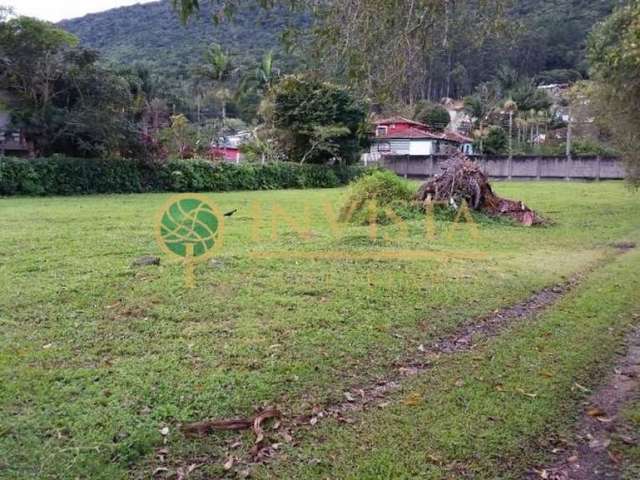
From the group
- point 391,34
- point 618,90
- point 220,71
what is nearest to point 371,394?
point 391,34

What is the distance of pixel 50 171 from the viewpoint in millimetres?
19672

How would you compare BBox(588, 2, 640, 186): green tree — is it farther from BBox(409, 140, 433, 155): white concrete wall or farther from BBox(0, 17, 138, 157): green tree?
BBox(409, 140, 433, 155): white concrete wall

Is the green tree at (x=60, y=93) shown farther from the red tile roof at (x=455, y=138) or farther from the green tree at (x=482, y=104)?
the green tree at (x=482, y=104)

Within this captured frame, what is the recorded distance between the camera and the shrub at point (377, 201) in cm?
1196

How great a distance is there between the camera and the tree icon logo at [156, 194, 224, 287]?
7105 mm

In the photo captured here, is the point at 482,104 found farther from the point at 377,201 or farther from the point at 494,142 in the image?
the point at 377,201

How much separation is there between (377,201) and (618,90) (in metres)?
6.39

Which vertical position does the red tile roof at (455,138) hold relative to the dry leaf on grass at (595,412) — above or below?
above

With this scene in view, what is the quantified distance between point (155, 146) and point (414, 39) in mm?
19819

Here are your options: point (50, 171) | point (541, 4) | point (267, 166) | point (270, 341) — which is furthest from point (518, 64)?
point (270, 341)

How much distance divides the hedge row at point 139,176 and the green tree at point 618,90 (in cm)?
1435

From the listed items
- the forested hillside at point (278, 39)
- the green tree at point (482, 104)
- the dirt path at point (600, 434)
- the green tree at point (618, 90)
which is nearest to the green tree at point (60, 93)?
the forested hillside at point (278, 39)

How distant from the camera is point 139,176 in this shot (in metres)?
22.1

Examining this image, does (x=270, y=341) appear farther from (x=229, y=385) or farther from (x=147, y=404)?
(x=147, y=404)
